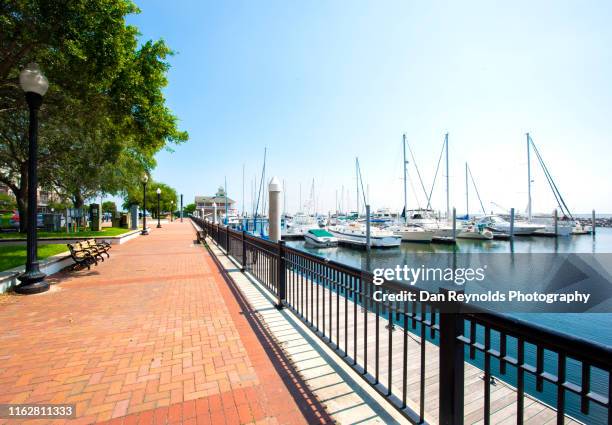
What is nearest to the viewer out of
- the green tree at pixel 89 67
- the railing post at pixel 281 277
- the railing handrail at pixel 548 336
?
the railing handrail at pixel 548 336

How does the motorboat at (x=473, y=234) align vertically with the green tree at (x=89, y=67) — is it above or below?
below

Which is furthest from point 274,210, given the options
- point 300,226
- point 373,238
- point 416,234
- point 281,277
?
point 300,226

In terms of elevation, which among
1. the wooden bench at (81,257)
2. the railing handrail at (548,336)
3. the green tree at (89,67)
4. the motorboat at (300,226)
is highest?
the green tree at (89,67)

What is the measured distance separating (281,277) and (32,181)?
19.7 feet

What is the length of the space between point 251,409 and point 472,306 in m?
2.27

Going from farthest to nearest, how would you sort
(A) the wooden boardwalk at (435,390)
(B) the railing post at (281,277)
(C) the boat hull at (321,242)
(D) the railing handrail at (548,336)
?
(C) the boat hull at (321,242) < (B) the railing post at (281,277) < (A) the wooden boardwalk at (435,390) < (D) the railing handrail at (548,336)

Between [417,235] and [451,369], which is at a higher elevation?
[451,369]

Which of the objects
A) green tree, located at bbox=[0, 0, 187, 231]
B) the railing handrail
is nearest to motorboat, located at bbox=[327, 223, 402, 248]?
green tree, located at bbox=[0, 0, 187, 231]

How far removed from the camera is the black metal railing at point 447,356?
4.97ft

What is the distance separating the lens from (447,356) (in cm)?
217

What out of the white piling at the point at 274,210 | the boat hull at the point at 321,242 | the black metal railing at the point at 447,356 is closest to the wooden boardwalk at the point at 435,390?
the black metal railing at the point at 447,356

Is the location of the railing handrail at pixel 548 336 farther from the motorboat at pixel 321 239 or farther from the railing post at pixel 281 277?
the motorboat at pixel 321 239

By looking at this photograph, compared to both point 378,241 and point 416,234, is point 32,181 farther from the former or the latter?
point 416,234

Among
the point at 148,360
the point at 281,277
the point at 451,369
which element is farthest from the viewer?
the point at 281,277
